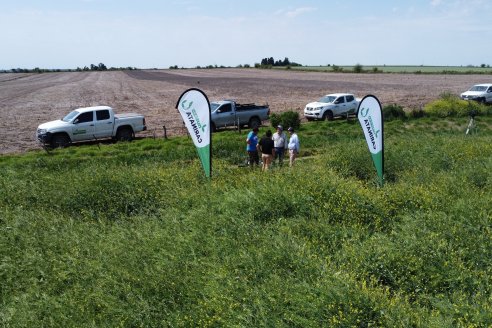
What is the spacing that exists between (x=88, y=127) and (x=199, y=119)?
9.24m

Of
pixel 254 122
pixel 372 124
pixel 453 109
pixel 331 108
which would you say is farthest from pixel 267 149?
pixel 453 109

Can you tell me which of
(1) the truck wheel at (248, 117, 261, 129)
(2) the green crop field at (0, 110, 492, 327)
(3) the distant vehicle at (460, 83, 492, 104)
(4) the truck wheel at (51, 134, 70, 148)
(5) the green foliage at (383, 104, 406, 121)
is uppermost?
Answer: (3) the distant vehicle at (460, 83, 492, 104)

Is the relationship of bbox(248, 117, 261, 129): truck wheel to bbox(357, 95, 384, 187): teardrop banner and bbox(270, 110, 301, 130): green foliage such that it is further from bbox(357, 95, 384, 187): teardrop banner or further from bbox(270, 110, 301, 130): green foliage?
bbox(357, 95, 384, 187): teardrop banner

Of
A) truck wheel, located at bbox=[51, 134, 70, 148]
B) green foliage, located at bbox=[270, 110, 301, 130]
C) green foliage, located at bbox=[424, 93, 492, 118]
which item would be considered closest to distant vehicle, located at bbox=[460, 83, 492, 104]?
green foliage, located at bbox=[424, 93, 492, 118]

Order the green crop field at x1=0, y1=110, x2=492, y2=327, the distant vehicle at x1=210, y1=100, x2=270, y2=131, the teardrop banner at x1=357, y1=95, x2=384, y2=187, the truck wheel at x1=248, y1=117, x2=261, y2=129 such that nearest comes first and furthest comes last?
1. the green crop field at x1=0, y1=110, x2=492, y2=327
2. the teardrop banner at x1=357, y1=95, x2=384, y2=187
3. the distant vehicle at x1=210, y1=100, x2=270, y2=131
4. the truck wheel at x1=248, y1=117, x2=261, y2=129

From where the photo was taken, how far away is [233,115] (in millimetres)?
21781

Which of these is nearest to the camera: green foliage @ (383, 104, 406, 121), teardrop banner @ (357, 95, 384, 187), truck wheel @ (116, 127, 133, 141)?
teardrop banner @ (357, 95, 384, 187)

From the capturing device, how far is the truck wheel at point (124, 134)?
19.6 m

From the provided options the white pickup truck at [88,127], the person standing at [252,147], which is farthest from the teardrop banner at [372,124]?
the white pickup truck at [88,127]

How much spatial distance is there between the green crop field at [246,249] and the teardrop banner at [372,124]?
3.38ft

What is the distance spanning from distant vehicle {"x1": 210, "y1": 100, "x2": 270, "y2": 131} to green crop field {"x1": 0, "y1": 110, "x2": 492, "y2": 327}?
10.0m

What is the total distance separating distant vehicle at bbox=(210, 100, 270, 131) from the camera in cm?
2150

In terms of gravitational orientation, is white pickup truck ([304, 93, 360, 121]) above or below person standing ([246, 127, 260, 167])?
above

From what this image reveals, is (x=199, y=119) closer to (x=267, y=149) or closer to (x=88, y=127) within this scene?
(x=267, y=149)
